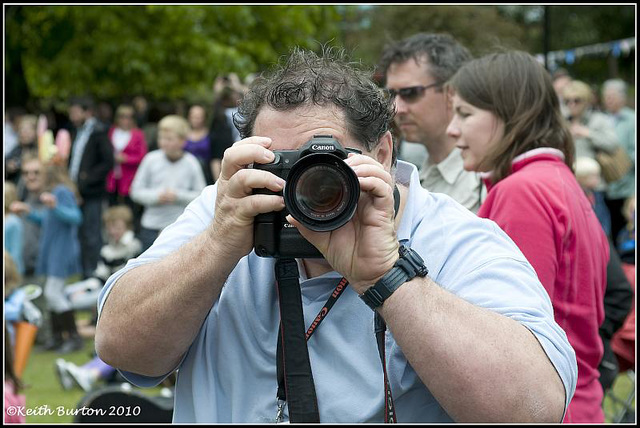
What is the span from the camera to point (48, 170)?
8.46 meters

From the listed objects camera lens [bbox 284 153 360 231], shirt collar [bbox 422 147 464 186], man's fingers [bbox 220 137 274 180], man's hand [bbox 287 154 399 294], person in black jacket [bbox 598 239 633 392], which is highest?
man's fingers [bbox 220 137 274 180]

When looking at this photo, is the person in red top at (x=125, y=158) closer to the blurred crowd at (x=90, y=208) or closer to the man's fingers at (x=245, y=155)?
the blurred crowd at (x=90, y=208)

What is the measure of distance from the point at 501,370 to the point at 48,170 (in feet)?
24.1

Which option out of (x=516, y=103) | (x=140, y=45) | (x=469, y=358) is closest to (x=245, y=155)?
(x=469, y=358)

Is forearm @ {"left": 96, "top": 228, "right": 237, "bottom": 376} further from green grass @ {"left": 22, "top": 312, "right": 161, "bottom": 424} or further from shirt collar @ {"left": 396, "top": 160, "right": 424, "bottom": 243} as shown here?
green grass @ {"left": 22, "top": 312, "right": 161, "bottom": 424}

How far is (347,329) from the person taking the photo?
195cm

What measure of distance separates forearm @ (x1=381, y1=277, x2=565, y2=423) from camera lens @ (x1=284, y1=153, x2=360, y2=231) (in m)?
0.20

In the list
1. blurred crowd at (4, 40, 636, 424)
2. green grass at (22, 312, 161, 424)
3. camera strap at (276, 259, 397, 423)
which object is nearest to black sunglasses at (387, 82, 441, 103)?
blurred crowd at (4, 40, 636, 424)

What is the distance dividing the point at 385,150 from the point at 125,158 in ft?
32.9

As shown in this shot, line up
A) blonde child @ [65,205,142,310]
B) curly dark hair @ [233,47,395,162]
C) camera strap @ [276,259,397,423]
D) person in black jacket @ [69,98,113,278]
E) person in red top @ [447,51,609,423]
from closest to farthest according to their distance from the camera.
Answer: camera strap @ [276,259,397,423] → curly dark hair @ [233,47,395,162] → person in red top @ [447,51,609,423] → blonde child @ [65,205,142,310] → person in black jacket @ [69,98,113,278]

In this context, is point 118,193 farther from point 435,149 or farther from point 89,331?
point 435,149

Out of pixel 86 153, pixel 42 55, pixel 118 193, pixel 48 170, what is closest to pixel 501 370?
pixel 48 170

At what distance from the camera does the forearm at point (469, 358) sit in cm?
174

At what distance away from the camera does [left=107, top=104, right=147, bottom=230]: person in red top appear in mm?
11742
